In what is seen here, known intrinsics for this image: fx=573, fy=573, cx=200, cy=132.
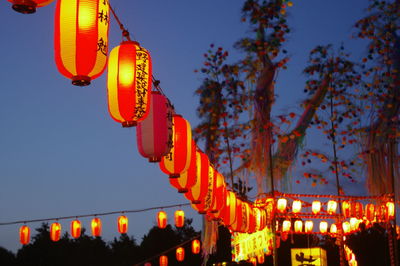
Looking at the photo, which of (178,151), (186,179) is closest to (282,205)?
(186,179)

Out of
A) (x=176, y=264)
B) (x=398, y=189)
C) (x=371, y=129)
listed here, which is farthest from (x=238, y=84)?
(x=176, y=264)

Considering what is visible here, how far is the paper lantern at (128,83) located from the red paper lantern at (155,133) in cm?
95

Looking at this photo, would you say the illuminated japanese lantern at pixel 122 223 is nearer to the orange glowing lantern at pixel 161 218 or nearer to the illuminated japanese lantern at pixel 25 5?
the orange glowing lantern at pixel 161 218

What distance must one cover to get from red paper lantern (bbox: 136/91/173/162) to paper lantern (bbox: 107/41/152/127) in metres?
0.95

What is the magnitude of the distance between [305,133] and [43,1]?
37.7ft

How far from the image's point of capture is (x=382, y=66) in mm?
15055

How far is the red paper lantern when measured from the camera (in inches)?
276

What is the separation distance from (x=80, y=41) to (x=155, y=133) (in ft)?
7.33

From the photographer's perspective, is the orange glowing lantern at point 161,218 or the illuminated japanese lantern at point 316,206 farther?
the orange glowing lantern at point 161,218

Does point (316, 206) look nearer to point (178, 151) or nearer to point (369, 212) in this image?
point (369, 212)

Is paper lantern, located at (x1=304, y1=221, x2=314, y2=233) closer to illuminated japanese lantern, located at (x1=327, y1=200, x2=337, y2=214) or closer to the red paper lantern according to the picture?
illuminated japanese lantern, located at (x1=327, y1=200, x2=337, y2=214)

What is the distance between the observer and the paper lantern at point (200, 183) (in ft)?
32.4

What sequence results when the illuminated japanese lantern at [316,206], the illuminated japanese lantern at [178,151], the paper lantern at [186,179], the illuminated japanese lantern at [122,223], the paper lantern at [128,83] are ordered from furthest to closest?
1. the illuminated japanese lantern at [122,223]
2. the illuminated japanese lantern at [316,206]
3. the paper lantern at [186,179]
4. the illuminated japanese lantern at [178,151]
5. the paper lantern at [128,83]

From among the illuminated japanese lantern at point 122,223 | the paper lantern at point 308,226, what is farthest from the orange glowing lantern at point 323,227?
the illuminated japanese lantern at point 122,223
